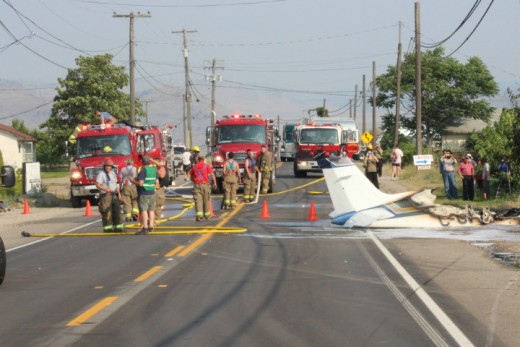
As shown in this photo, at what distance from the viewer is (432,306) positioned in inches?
426

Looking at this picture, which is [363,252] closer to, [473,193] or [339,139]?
[473,193]

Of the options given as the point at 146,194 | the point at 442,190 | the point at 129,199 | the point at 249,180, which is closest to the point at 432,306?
the point at 146,194

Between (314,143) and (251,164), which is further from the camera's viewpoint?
(314,143)

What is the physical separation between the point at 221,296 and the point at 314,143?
37161 mm

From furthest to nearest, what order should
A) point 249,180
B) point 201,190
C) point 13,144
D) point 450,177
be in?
point 13,144
point 249,180
point 450,177
point 201,190

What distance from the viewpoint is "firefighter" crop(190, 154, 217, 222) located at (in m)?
23.8

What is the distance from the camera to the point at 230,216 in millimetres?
25656

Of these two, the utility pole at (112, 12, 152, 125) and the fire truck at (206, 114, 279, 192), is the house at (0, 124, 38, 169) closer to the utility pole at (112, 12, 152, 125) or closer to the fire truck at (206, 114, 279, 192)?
the utility pole at (112, 12, 152, 125)

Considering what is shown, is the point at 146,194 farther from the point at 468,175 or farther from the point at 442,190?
the point at 442,190

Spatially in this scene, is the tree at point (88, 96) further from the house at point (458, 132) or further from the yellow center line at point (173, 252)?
the yellow center line at point (173, 252)

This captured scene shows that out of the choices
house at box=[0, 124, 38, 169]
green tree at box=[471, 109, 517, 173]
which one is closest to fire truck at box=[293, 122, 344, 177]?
green tree at box=[471, 109, 517, 173]

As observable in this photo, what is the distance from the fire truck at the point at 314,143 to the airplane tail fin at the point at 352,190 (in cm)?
2638

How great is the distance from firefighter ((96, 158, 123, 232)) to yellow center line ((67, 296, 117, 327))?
961 centimetres

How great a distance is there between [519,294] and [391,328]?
2.95 metres
